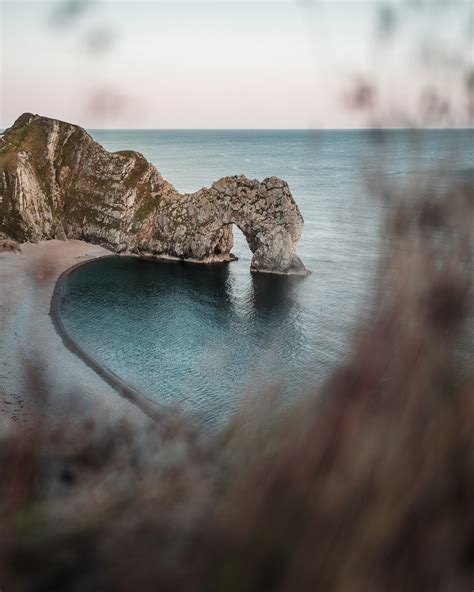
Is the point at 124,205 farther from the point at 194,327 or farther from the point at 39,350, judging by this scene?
the point at 39,350

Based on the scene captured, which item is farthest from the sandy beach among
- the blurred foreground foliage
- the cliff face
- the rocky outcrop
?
the cliff face

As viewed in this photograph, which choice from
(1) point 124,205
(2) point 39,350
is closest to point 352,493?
(2) point 39,350

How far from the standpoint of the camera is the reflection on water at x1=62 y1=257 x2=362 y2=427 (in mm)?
35781

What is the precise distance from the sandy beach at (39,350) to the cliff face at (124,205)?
6654mm

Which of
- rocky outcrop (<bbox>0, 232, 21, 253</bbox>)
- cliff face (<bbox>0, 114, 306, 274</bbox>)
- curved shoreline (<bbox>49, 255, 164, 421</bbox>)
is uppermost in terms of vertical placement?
cliff face (<bbox>0, 114, 306, 274</bbox>)

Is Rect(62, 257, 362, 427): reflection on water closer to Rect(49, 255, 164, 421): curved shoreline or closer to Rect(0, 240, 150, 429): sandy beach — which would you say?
Rect(49, 255, 164, 421): curved shoreline

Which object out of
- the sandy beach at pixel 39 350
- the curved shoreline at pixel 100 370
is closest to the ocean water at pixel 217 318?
the curved shoreline at pixel 100 370

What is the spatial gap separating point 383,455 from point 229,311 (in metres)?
48.4

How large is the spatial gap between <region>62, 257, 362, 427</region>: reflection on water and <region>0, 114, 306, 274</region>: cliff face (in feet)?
12.3

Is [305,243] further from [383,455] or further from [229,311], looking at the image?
[383,455]

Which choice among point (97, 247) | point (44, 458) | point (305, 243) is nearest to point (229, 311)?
point (305, 243)

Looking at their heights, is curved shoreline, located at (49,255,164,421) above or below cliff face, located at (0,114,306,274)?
below

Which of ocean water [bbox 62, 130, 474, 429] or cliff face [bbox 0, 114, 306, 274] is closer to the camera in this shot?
ocean water [bbox 62, 130, 474, 429]

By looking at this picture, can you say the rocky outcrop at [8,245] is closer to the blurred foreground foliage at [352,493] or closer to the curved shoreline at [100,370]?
the curved shoreline at [100,370]
